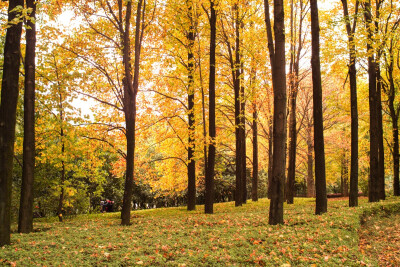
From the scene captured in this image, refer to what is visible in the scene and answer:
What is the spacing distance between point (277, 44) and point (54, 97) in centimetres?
902

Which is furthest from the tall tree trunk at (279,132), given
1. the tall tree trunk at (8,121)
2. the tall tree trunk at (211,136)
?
the tall tree trunk at (8,121)

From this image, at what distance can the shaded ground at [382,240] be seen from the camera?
6.26 metres

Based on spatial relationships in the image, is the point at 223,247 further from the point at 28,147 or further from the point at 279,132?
the point at 28,147

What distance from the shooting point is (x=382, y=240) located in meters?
7.70

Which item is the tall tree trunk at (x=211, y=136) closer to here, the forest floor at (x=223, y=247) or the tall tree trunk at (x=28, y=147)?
the forest floor at (x=223, y=247)

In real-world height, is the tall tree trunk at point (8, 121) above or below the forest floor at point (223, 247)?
above

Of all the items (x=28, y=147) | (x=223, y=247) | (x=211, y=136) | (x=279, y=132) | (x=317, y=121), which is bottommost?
(x=223, y=247)

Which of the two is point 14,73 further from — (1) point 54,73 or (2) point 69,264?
(1) point 54,73

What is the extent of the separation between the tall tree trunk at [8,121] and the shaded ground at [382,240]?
24.6 ft

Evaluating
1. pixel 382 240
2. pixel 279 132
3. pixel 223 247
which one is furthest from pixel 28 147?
pixel 382 240

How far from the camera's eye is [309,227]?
25.0ft

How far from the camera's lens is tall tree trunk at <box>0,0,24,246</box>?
6.57 metres

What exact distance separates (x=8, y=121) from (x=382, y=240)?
9503mm

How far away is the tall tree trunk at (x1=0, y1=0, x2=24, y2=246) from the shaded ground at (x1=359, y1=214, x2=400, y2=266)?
751 centimetres
